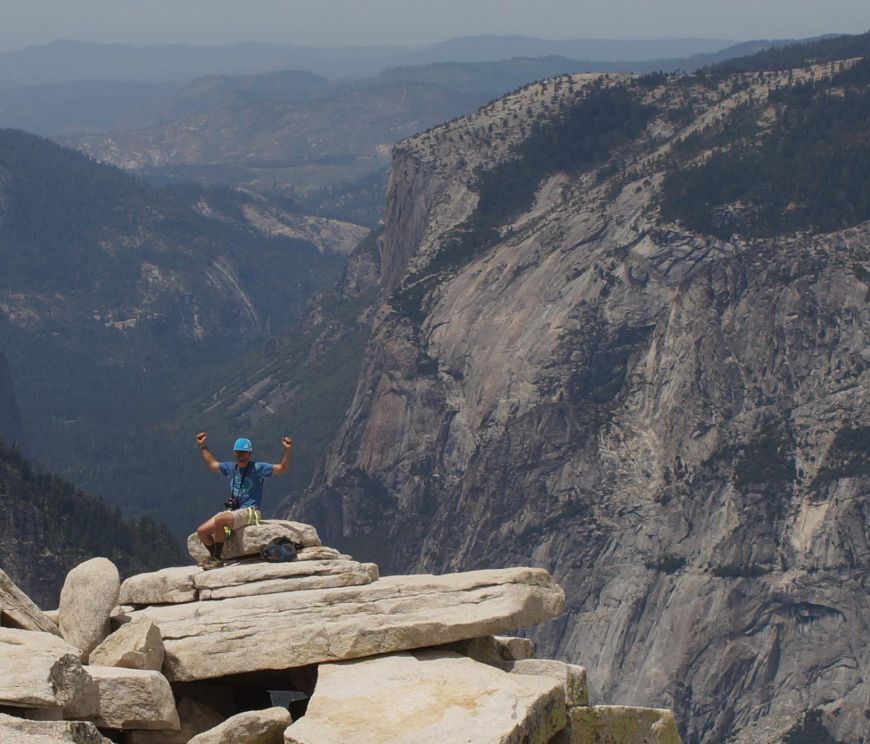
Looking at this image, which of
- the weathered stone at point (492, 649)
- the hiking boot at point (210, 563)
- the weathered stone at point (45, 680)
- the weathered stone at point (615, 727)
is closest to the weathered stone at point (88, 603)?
the hiking boot at point (210, 563)

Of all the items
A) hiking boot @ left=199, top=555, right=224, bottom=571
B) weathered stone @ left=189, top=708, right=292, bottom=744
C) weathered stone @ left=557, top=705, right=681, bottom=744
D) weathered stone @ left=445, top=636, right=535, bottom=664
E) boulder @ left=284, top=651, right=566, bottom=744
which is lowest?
weathered stone @ left=557, top=705, right=681, bottom=744

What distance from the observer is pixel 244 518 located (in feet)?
206

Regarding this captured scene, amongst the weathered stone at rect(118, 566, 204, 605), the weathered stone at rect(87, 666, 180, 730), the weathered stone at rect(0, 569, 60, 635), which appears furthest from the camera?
the weathered stone at rect(118, 566, 204, 605)

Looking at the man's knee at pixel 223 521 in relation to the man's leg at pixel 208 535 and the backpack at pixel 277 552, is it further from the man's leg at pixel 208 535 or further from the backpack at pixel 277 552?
the backpack at pixel 277 552

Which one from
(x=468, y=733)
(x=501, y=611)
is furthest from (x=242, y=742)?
(x=501, y=611)

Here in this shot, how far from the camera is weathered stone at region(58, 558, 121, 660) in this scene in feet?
185

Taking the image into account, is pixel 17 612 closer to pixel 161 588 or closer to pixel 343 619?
pixel 161 588

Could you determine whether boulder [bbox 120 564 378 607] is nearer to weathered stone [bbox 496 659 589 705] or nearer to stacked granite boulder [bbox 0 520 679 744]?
stacked granite boulder [bbox 0 520 679 744]

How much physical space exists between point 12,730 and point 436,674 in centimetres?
1287

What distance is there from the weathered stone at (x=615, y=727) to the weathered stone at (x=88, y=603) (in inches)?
590

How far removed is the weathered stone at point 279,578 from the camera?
194 feet

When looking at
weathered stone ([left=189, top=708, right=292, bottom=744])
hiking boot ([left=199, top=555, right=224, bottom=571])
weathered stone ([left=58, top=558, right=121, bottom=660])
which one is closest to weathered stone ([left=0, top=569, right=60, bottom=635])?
weathered stone ([left=58, top=558, right=121, bottom=660])

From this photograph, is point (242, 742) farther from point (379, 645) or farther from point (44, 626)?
point (44, 626)

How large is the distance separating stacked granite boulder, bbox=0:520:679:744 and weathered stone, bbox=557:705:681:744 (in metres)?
0.04
